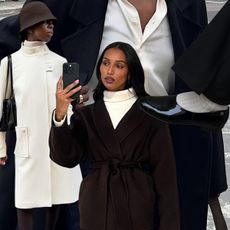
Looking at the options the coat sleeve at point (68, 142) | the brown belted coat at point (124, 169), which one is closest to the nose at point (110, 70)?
the brown belted coat at point (124, 169)

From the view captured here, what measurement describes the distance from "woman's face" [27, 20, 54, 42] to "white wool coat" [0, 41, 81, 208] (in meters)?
0.04

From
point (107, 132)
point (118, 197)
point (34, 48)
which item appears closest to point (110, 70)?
point (107, 132)

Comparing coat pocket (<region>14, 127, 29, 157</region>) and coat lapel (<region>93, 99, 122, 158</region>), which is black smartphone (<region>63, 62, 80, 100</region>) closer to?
coat lapel (<region>93, 99, 122, 158</region>)

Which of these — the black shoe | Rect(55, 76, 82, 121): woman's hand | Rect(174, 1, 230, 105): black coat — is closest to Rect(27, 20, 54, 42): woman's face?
Rect(55, 76, 82, 121): woman's hand

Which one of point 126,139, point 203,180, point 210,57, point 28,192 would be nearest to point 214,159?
point 203,180

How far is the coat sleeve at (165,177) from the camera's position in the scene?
3.12 m

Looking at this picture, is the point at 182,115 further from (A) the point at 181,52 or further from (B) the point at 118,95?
(A) the point at 181,52

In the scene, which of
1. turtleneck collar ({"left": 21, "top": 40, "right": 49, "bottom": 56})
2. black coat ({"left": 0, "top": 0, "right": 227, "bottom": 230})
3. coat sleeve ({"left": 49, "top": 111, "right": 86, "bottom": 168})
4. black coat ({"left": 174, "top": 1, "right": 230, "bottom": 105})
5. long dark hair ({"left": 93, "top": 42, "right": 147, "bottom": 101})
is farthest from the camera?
turtleneck collar ({"left": 21, "top": 40, "right": 49, "bottom": 56})

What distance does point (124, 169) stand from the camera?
10.2 ft

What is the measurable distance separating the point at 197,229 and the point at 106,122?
91 centimetres

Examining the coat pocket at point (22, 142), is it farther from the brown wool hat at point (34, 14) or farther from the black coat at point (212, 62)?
the black coat at point (212, 62)

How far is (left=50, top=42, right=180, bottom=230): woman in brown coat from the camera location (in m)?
3.08

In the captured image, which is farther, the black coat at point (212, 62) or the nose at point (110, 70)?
the nose at point (110, 70)

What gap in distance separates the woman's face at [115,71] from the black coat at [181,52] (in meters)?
0.32
